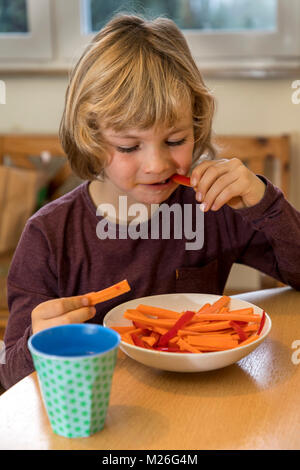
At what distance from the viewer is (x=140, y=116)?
103cm

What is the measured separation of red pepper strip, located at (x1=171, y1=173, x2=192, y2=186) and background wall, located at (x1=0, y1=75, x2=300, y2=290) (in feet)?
4.51

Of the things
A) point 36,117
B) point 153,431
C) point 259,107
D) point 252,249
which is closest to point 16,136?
point 36,117

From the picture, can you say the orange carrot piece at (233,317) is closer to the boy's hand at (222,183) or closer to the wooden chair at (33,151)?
the boy's hand at (222,183)

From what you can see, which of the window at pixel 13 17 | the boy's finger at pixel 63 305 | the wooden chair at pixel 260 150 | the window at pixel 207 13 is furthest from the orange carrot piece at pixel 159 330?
the window at pixel 13 17

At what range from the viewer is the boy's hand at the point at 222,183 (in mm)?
1056

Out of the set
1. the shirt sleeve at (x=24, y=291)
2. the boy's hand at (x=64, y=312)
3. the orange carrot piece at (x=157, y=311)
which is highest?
the boy's hand at (x=64, y=312)

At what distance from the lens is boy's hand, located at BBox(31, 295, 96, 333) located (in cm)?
82

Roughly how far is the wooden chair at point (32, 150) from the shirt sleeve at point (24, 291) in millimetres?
1346

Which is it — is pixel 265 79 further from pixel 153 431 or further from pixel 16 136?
pixel 153 431

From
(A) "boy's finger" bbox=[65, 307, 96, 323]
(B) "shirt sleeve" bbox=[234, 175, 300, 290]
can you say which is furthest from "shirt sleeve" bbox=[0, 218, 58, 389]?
(B) "shirt sleeve" bbox=[234, 175, 300, 290]

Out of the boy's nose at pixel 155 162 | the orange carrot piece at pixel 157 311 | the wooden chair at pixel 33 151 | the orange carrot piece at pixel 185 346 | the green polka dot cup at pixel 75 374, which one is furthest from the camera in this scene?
the wooden chair at pixel 33 151

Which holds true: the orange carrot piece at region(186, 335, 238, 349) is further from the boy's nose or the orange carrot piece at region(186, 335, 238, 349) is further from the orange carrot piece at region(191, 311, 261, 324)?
the boy's nose

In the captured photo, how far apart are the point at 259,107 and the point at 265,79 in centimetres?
11

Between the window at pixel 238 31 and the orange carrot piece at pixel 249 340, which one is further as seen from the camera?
the window at pixel 238 31
